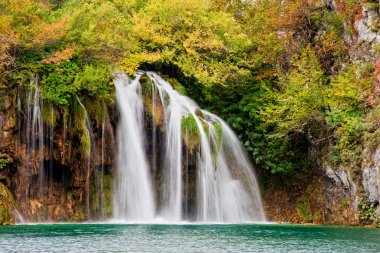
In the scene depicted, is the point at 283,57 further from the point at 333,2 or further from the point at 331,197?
the point at 331,197

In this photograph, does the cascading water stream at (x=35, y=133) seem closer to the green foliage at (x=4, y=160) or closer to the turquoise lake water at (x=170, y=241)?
the green foliage at (x=4, y=160)

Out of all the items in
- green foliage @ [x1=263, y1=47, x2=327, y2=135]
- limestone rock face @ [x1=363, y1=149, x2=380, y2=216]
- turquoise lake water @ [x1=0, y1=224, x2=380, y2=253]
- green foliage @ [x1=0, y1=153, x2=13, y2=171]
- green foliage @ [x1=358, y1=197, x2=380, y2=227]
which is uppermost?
green foliage @ [x1=263, y1=47, x2=327, y2=135]

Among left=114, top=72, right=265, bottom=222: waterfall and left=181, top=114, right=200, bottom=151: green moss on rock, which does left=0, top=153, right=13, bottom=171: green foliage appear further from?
left=181, top=114, right=200, bottom=151: green moss on rock

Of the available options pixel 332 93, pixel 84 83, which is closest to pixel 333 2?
pixel 332 93

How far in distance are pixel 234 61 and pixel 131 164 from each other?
1028cm

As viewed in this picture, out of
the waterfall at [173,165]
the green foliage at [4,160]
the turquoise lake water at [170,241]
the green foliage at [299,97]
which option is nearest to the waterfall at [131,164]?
the waterfall at [173,165]

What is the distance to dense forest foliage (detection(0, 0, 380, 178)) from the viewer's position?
24.1m

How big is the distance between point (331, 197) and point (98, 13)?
15072 mm

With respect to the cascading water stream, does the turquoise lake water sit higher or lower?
lower

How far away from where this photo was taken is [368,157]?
24.0 m

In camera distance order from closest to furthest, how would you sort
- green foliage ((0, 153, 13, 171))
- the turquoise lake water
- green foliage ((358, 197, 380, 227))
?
the turquoise lake water
green foliage ((0, 153, 13, 171))
green foliage ((358, 197, 380, 227))

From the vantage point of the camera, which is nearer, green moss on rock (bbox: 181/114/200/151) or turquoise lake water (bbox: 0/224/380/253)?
turquoise lake water (bbox: 0/224/380/253)

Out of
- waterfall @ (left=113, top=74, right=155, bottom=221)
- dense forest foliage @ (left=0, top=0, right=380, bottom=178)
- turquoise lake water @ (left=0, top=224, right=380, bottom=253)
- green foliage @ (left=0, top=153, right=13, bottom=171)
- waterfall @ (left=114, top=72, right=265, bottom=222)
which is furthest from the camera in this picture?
waterfall @ (left=114, top=72, right=265, bottom=222)

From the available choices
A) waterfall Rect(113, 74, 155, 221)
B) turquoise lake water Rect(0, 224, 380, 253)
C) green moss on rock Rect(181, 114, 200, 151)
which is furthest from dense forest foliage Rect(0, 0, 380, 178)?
turquoise lake water Rect(0, 224, 380, 253)
